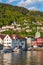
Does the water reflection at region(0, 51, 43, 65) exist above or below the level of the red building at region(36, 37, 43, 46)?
below

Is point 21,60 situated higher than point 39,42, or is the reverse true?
point 39,42

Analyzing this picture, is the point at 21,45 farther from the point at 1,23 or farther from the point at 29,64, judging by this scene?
the point at 29,64

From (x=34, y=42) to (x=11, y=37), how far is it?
426 inches

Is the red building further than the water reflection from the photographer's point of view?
Yes

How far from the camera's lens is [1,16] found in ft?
520

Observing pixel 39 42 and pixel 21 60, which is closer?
pixel 21 60

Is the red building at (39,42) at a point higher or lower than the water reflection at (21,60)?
higher

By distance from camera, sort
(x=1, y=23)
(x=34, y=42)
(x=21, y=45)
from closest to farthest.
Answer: (x=21, y=45)
(x=34, y=42)
(x=1, y=23)

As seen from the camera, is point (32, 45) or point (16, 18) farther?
point (16, 18)

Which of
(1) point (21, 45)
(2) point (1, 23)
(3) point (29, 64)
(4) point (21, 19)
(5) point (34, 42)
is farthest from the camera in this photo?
(4) point (21, 19)

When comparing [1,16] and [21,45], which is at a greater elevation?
[1,16]

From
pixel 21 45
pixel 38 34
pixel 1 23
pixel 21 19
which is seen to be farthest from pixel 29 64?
pixel 21 19

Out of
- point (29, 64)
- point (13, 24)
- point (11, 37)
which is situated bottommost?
point (29, 64)

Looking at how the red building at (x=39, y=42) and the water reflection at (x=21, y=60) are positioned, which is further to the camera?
the red building at (x=39, y=42)
